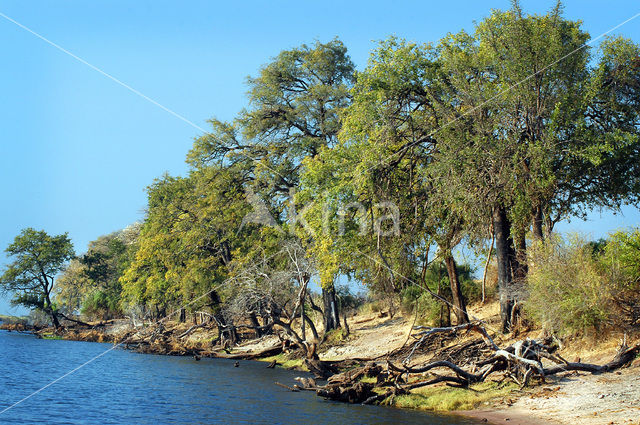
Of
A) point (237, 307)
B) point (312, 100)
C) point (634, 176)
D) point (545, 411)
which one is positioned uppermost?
point (312, 100)

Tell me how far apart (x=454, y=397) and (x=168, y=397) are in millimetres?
9572

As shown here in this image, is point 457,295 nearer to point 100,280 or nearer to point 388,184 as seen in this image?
point 388,184

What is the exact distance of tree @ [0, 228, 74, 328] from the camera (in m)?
55.7

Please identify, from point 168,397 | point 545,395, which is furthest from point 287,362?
point 545,395

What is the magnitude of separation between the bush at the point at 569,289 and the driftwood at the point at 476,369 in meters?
0.98

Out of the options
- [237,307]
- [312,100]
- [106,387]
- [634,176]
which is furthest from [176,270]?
[634,176]

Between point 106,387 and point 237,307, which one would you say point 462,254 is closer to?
point 237,307

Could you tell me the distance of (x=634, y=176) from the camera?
2102 centimetres

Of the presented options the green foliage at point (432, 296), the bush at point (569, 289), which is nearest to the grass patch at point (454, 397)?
the bush at point (569, 289)

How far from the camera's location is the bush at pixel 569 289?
16438 mm

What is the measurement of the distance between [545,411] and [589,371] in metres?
2.21

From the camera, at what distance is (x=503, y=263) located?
22.6 metres

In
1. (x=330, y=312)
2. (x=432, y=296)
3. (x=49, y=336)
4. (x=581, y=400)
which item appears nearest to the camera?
(x=581, y=400)

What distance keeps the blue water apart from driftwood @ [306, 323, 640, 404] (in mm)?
715
